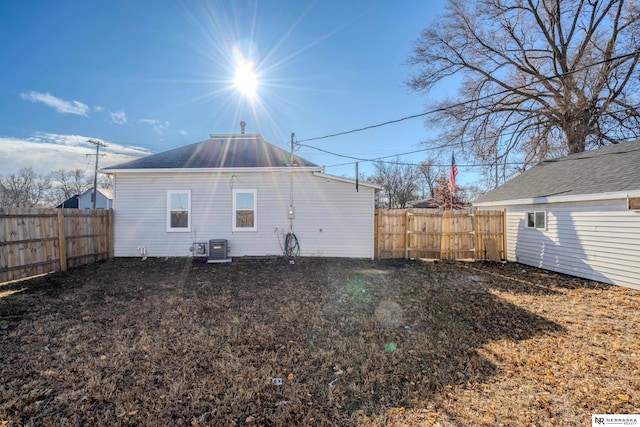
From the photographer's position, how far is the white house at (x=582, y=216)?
636cm

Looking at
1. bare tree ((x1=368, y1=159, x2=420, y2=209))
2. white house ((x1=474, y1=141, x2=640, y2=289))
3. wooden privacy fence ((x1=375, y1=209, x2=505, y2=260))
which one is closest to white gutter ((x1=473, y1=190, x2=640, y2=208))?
white house ((x1=474, y1=141, x2=640, y2=289))

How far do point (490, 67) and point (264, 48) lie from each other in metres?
13.4

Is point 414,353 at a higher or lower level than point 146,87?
lower

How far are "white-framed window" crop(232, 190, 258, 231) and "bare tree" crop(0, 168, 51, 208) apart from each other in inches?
1732

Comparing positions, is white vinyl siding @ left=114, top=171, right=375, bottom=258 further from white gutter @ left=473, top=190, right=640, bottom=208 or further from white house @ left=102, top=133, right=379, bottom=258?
white gutter @ left=473, top=190, right=640, bottom=208

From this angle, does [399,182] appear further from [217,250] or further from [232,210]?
[217,250]

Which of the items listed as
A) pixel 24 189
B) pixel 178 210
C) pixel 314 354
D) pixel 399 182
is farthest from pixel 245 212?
pixel 24 189

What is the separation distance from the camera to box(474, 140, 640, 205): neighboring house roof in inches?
270

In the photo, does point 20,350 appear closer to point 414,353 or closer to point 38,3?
point 414,353

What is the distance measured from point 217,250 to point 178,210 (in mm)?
1992

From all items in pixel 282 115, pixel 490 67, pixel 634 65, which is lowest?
pixel 282 115

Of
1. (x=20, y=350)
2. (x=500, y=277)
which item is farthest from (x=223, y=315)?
(x=500, y=277)

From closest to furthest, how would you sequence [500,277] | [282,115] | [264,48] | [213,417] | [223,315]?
[213,417] → [223,315] → [500,277] → [264,48] → [282,115]

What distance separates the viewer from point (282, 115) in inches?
490
